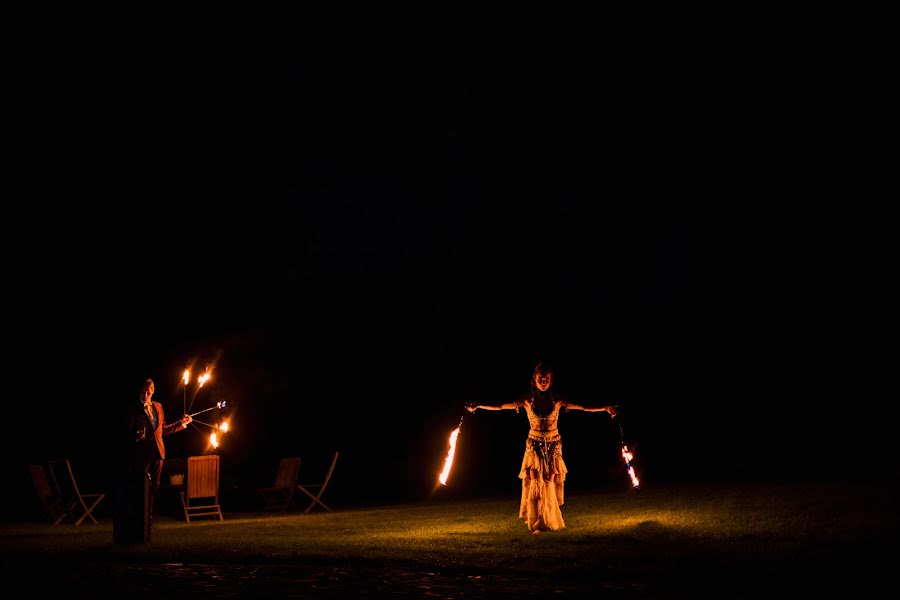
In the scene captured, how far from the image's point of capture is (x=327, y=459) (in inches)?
911

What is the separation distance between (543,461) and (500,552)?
7.99ft

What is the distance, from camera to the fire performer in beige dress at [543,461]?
1270cm

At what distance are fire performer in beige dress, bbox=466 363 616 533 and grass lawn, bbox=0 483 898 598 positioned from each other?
0.97 feet

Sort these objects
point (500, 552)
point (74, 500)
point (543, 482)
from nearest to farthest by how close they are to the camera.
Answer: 1. point (500, 552)
2. point (543, 482)
3. point (74, 500)

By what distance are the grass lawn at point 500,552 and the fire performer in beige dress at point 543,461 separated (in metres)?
0.30


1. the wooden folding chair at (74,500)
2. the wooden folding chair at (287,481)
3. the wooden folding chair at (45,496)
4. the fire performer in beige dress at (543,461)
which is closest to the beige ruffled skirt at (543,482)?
the fire performer in beige dress at (543,461)

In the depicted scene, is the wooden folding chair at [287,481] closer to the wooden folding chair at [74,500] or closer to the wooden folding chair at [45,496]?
the wooden folding chair at [74,500]

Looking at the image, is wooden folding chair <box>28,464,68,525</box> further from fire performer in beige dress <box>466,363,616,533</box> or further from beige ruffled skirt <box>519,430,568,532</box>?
beige ruffled skirt <box>519,430,568,532</box>

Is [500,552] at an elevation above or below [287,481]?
below

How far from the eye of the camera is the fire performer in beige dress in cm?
1270

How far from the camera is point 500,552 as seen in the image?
10.5m

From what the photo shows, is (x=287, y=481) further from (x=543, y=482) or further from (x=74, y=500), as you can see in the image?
(x=543, y=482)

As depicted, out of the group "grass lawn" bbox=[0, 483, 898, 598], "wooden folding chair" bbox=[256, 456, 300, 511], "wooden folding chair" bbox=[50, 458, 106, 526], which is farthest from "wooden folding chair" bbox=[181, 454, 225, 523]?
"wooden folding chair" bbox=[50, 458, 106, 526]

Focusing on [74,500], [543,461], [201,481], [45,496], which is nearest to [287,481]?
[201,481]
